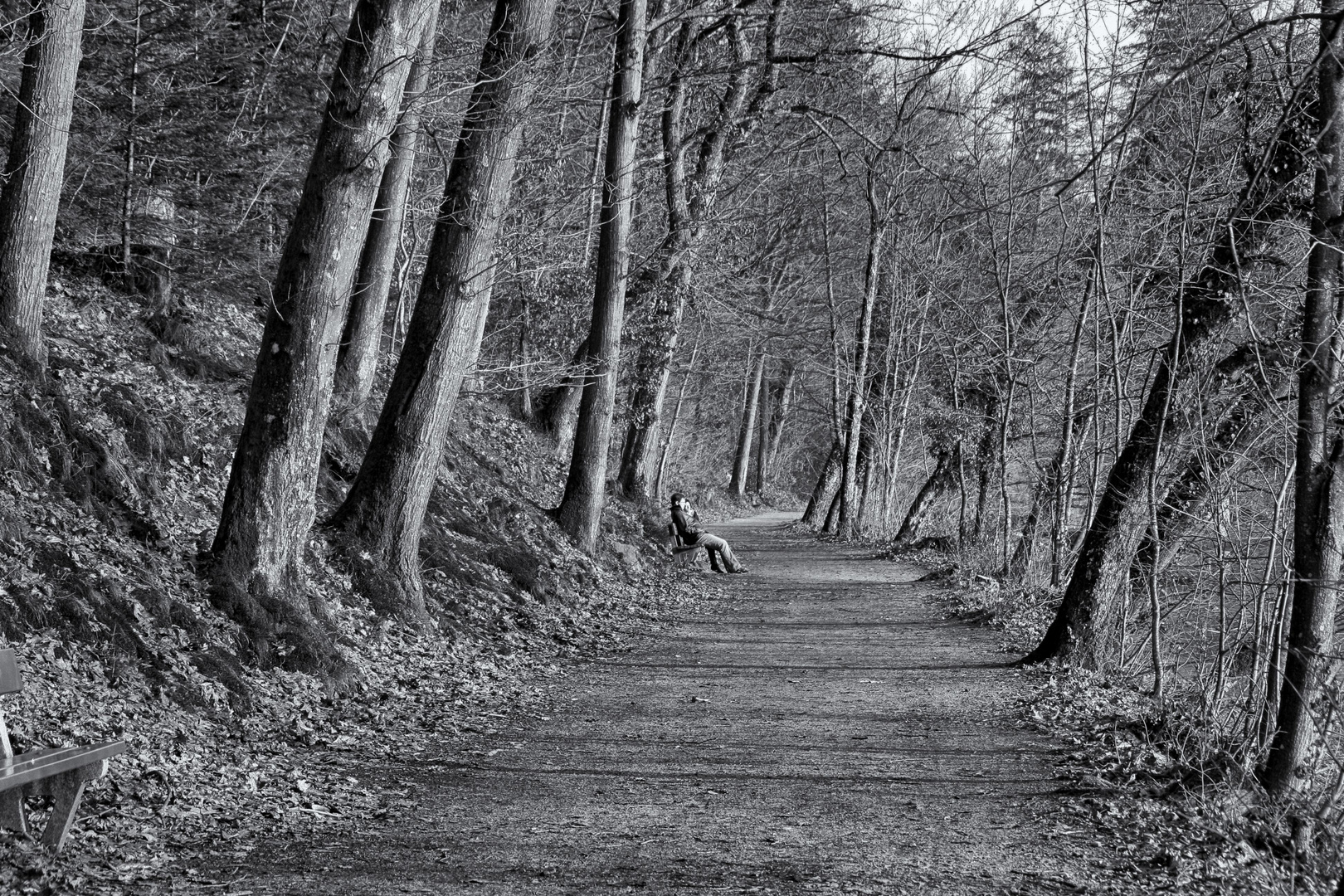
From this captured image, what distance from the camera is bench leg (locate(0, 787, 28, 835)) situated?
14.6ft

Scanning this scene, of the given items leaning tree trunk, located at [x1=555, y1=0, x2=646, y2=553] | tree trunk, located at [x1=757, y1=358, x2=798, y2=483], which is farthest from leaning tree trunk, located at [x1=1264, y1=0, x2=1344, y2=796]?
tree trunk, located at [x1=757, y1=358, x2=798, y2=483]

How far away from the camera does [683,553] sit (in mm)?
18375

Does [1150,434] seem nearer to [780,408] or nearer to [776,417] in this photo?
[780,408]

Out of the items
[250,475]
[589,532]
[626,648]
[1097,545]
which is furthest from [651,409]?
[250,475]

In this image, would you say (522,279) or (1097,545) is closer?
(1097,545)

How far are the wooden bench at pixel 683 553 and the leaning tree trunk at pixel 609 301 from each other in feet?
9.73

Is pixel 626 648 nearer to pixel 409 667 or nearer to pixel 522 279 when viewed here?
pixel 409 667

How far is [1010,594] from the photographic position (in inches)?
586

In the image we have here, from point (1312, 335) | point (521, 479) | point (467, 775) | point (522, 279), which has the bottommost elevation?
point (467, 775)

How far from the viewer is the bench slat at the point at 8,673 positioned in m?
4.88

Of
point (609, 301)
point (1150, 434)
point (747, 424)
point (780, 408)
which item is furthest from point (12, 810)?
point (780, 408)

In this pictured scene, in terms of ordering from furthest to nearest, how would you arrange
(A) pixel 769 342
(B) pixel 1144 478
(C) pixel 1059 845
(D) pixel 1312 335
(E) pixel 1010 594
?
(A) pixel 769 342, (E) pixel 1010 594, (B) pixel 1144 478, (D) pixel 1312 335, (C) pixel 1059 845

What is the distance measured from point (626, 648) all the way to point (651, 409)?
33.8ft

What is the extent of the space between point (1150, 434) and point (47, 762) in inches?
320
